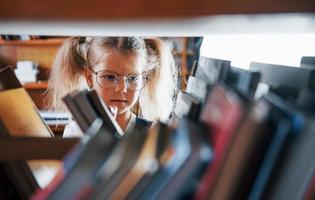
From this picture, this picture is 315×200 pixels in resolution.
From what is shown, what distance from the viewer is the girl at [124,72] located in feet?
3.93

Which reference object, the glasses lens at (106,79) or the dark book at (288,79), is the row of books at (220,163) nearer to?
the dark book at (288,79)

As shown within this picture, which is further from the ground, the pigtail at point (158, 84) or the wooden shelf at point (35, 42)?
the pigtail at point (158, 84)

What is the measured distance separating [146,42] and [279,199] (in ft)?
3.43

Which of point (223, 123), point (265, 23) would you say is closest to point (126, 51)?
point (265, 23)

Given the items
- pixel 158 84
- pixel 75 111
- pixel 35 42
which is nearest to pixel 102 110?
pixel 75 111

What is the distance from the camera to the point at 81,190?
366mm

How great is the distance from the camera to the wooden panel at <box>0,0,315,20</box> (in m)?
0.38

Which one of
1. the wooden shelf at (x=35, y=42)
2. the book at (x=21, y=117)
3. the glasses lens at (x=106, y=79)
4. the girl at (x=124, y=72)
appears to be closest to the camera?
the book at (x=21, y=117)

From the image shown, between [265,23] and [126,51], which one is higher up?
[265,23]

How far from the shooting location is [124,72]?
4.39 ft

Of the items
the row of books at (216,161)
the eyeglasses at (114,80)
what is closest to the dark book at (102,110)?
the row of books at (216,161)

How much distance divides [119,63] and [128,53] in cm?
5

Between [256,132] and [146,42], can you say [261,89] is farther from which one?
[146,42]

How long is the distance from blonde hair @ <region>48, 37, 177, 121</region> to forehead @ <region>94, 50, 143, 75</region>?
0.05ft
